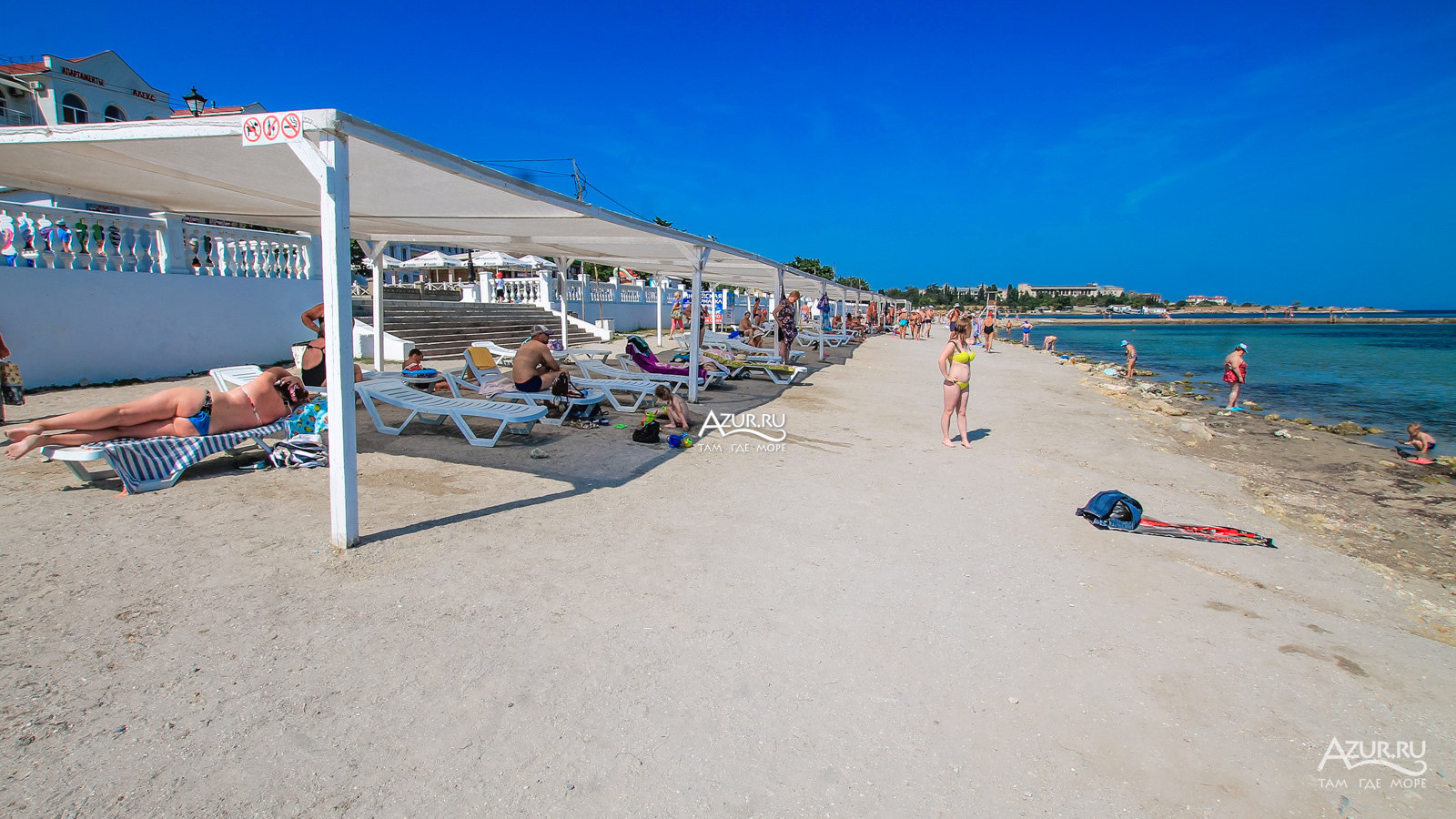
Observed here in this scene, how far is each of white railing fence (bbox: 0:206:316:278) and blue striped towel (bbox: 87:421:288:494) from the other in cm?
553

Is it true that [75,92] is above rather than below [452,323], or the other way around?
above

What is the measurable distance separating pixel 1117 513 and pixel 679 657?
11.5ft

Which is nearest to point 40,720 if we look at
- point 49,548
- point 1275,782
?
point 49,548

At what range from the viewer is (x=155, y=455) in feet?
14.2

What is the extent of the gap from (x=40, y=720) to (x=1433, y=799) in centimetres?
445

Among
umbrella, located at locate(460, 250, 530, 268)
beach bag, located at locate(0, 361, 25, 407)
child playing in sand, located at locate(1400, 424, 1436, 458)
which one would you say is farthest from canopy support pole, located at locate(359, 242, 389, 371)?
child playing in sand, located at locate(1400, 424, 1436, 458)

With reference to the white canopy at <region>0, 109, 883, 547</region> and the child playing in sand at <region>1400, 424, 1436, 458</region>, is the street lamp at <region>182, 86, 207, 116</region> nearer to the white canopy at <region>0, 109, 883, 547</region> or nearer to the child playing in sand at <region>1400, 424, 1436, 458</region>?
the white canopy at <region>0, 109, 883, 547</region>

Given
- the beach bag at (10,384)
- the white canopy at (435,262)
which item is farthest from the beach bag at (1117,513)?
the white canopy at (435,262)

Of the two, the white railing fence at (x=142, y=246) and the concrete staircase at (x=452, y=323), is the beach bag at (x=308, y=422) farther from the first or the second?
the concrete staircase at (x=452, y=323)

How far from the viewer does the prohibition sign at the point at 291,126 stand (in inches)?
126

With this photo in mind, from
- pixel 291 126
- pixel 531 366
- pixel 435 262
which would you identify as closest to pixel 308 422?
pixel 531 366

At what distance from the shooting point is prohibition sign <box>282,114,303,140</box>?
320 centimetres

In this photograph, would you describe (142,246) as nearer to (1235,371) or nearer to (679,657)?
(679,657)

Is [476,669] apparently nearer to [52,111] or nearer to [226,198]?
[226,198]
